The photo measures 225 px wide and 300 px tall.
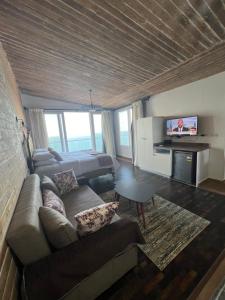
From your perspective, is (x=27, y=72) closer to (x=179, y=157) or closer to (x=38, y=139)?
(x=38, y=139)

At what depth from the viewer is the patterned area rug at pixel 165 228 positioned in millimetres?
1582

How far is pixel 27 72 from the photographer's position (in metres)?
3.36

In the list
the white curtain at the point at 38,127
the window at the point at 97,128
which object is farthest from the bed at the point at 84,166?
the window at the point at 97,128

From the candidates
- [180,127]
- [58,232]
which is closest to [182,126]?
[180,127]

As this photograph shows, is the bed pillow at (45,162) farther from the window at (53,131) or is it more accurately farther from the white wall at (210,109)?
the white wall at (210,109)

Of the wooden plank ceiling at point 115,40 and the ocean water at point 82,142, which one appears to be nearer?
the wooden plank ceiling at point 115,40

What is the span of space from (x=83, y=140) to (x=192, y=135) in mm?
4629

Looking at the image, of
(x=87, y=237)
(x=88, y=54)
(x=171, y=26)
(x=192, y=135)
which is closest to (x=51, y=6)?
(x=88, y=54)

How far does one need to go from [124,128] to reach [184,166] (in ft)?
11.2

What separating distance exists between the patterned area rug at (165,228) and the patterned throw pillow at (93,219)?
820mm

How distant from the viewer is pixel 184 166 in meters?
3.26

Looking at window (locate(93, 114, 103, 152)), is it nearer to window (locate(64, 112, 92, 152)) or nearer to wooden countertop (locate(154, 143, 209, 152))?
window (locate(64, 112, 92, 152))

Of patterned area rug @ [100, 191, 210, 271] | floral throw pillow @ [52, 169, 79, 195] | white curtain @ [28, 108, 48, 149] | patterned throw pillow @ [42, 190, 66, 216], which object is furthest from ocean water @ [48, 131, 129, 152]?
patterned throw pillow @ [42, 190, 66, 216]

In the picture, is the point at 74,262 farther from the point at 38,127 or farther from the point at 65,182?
the point at 38,127
